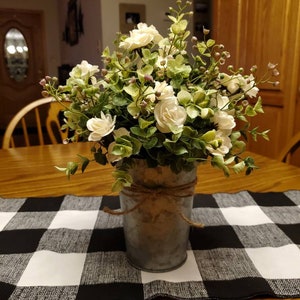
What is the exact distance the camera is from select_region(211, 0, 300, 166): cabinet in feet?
6.70

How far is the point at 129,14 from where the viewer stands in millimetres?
3084

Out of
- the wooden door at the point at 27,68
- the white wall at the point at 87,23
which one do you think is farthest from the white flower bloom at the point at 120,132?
the wooden door at the point at 27,68

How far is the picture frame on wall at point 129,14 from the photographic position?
10.1 feet

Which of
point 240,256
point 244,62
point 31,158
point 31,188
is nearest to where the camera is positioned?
point 240,256

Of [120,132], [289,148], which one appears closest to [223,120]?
[120,132]

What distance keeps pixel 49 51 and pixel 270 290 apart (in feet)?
20.0

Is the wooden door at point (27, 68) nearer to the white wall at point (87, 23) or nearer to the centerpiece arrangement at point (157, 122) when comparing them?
the white wall at point (87, 23)

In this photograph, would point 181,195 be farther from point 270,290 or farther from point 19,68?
point 19,68

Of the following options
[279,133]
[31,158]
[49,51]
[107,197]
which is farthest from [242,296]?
[49,51]

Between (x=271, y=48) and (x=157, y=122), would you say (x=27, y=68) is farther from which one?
(x=157, y=122)

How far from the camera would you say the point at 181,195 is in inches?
20.9

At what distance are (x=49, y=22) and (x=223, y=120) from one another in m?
6.05

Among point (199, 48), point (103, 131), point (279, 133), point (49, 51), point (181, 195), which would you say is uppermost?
point (49, 51)

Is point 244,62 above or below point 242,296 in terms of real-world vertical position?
above
